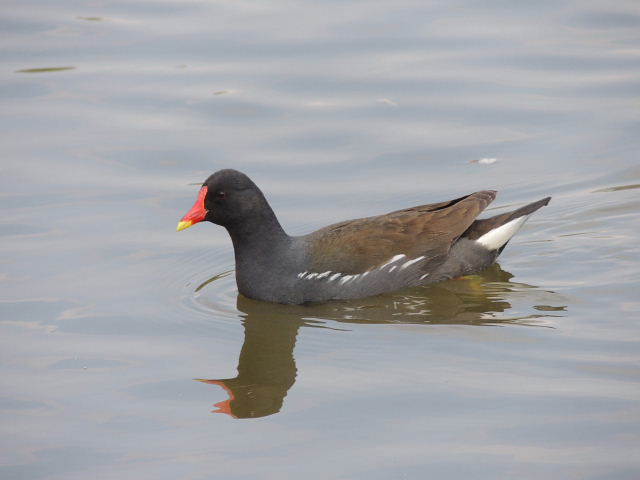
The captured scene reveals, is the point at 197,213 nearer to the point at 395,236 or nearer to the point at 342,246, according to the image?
the point at 342,246

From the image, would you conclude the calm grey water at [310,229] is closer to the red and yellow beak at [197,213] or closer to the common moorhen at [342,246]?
the common moorhen at [342,246]

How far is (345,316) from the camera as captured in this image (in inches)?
321

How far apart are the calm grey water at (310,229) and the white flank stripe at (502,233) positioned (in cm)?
21

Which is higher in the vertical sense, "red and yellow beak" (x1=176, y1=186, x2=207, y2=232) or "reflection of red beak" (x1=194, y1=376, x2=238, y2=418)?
"red and yellow beak" (x1=176, y1=186, x2=207, y2=232)

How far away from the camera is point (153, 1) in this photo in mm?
14281

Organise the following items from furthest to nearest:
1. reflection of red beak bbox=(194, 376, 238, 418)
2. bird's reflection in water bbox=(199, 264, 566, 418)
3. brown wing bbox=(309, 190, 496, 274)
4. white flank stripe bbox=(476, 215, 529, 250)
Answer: white flank stripe bbox=(476, 215, 529, 250) → brown wing bbox=(309, 190, 496, 274) → bird's reflection in water bbox=(199, 264, 566, 418) → reflection of red beak bbox=(194, 376, 238, 418)

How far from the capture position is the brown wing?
855 cm

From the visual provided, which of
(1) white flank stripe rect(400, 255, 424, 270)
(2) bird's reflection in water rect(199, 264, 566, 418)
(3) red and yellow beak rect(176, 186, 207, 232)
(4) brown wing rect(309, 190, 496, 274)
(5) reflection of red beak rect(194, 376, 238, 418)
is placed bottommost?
(5) reflection of red beak rect(194, 376, 238, 418)

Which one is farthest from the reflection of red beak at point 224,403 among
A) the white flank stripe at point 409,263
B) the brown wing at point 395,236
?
the white flank stripe at point 409,263

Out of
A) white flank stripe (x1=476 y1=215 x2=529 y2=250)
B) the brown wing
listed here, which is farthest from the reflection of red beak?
white flank stripe (x1=476 y1=215 x2=529 y2=250)

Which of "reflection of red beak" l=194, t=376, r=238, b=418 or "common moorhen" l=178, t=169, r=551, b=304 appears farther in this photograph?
"common moorhen" l=178, t=169, r=551, b=304

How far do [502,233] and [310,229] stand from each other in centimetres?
161

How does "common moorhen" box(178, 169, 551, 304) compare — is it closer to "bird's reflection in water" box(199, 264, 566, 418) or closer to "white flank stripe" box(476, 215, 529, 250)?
"white flank stripe" box(476, 215, 529, 250)

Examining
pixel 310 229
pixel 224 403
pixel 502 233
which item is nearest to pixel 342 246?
pixel 310 229
